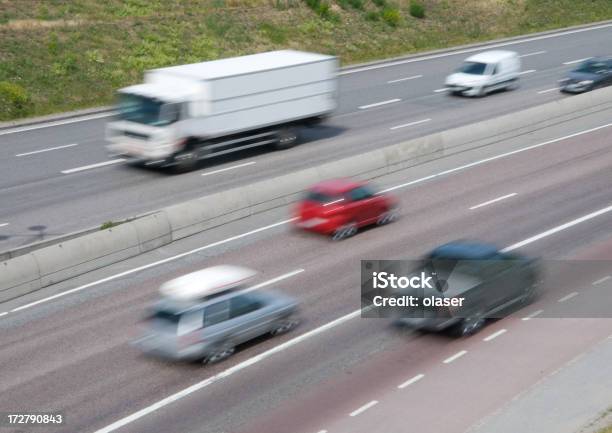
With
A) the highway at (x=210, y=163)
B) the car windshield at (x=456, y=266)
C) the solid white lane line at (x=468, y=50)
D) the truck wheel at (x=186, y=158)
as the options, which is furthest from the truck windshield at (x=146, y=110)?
the solid white lane line at (x=468, y=50)

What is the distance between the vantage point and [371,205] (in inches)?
1070

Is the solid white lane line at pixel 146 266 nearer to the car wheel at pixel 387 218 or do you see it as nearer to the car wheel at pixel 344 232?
the car wheel at pixel 344 232

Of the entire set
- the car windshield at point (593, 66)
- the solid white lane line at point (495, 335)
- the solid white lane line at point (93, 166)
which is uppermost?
the car windshield at point (593, 66)

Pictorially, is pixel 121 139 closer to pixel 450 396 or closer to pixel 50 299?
pixel 50 299

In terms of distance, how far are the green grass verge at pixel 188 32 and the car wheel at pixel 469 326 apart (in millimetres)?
28232

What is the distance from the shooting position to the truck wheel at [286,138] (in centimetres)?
3688

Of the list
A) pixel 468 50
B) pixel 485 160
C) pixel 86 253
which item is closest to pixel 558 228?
pixel 485 160

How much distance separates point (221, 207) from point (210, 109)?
247 inches

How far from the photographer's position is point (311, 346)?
65.9ft

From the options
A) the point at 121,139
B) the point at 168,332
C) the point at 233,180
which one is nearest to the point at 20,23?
the point at 121,139

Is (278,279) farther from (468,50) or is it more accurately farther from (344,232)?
(468,50)

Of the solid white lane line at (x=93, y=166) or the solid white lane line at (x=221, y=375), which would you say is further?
the solid white lane line at (x=93, y=166)

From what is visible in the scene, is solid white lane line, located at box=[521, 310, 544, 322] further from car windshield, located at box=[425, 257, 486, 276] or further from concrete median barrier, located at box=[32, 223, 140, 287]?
concrete median barrier, located at box=[32, 223, 140, 287]

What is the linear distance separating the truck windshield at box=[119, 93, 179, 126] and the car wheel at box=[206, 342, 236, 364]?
15552 mm
